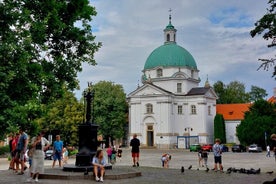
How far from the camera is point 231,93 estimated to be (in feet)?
314

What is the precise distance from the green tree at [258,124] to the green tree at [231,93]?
106 ft

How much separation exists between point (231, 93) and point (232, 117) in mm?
19129

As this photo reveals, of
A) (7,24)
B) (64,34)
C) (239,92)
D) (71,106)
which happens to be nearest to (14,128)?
(7,24)

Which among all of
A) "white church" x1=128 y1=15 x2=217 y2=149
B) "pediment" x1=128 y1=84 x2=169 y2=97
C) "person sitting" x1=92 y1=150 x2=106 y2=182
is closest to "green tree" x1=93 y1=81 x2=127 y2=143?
"white church" x1=128 y1=15 x2=217 y2=149

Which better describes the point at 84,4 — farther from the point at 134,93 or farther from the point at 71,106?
the point at 134,93

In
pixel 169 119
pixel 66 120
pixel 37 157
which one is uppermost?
pixel 169 119

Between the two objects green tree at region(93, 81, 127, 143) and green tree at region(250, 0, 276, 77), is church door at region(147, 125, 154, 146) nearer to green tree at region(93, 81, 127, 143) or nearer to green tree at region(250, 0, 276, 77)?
green tree at region(93, 81, 127, 143)

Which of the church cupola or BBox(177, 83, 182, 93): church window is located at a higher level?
the church cupola

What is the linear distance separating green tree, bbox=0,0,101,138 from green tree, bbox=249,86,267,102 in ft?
276

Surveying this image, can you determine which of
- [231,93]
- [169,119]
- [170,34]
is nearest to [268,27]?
[169,119]

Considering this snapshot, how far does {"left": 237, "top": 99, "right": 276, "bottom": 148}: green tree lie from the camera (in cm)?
5647

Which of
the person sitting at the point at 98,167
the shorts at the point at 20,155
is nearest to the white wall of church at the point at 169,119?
the shorts at the point at 20,155

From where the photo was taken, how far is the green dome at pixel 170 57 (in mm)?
74875

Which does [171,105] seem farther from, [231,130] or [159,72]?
[231,130]
